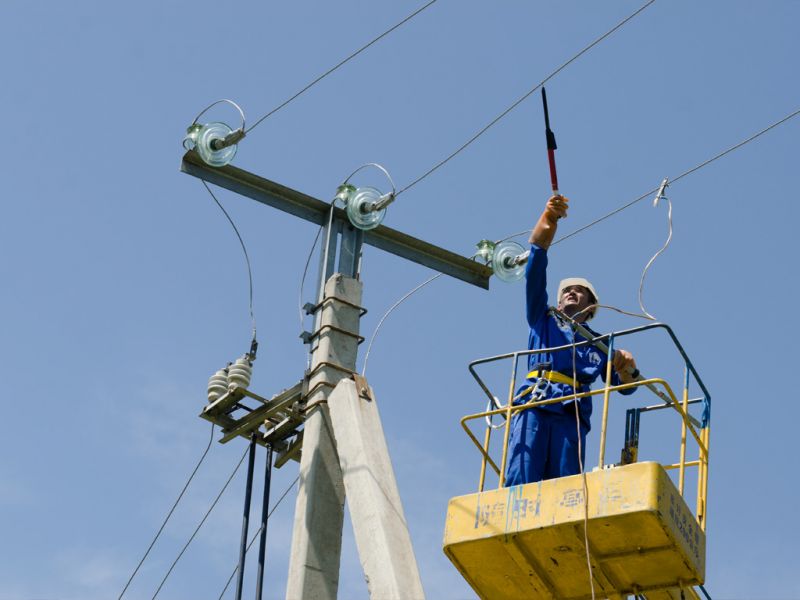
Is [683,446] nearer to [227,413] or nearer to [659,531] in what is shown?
[659,531]

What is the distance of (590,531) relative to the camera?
969cm

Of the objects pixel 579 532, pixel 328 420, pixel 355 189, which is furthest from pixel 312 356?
pixel 579 532

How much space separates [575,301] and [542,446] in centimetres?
115

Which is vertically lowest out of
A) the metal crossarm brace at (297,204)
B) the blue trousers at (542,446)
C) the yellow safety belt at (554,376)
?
the blue trousers at (542,446)

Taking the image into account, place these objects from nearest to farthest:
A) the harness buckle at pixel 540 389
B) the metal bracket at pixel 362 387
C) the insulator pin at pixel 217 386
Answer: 1. the harness buckle at pixel 540 389
2. the metal bracket at pixel 362 387
3. the insulator pin at pixel 217 386

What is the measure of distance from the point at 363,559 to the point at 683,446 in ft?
6.90

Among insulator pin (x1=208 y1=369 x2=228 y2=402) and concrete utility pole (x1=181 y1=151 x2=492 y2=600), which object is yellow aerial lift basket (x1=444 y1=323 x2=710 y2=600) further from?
insulator pin (x1=208 y1=369 x2=228 y2=402)

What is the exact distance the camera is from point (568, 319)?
34.8 ft

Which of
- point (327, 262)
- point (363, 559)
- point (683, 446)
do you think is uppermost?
point (327, 262)

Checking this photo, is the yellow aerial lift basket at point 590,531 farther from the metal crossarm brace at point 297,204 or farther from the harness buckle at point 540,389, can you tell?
the metal crossarm brace at point 297,204

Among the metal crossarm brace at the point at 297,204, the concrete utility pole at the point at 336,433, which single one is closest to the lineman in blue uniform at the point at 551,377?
the concrete utility pole at the point at 336,433

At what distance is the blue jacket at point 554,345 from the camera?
1069cm

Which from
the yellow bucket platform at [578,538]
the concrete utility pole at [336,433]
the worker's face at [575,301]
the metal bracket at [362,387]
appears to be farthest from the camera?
the worker's face at [575,301]

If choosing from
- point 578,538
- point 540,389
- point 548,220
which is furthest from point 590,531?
point 548,220
